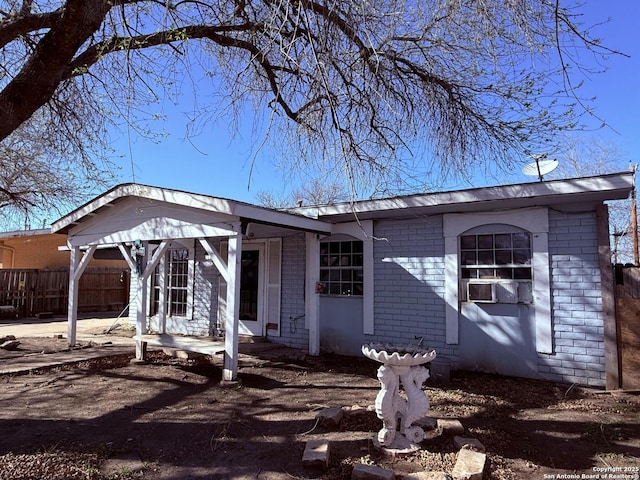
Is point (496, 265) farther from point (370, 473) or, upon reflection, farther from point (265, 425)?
point (370, 473)

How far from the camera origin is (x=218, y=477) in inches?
131

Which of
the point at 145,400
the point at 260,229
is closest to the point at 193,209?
the point at 260,229

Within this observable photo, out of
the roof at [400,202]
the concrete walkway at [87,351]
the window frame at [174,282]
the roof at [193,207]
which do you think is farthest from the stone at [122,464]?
the window frame at [174,282]

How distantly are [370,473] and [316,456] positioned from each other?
1.67 ft

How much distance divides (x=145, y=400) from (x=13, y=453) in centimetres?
183

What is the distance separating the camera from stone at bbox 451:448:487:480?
300cm

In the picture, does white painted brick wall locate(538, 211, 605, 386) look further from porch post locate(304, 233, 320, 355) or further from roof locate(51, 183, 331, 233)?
roof locate(51, 183, 331, 233)

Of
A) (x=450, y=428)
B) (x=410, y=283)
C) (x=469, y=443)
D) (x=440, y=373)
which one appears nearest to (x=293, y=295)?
(x=410, y=283)

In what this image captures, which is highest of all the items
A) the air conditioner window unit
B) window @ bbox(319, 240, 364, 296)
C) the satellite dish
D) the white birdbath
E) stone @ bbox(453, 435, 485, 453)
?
the satellite dish

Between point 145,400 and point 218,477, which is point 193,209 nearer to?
point 145,400

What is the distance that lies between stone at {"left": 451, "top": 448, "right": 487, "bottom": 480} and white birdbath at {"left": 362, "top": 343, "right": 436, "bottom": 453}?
1.47 feet

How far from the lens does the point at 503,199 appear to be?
20.2ft

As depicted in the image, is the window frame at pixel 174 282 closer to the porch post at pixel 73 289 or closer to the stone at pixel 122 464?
the porch post at pixel 73 289

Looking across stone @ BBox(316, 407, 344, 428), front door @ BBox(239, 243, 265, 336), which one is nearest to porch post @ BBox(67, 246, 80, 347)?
front door @ BBox(239, 243, 265, 336)
